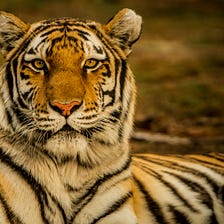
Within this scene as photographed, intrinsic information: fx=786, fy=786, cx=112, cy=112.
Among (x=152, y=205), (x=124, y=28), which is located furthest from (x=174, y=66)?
Answer: (x=124, y=28)

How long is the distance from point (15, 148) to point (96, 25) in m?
0.65

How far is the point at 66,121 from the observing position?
3.12 meters

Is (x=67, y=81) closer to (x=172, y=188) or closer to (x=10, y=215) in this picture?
(x=10, y=215)

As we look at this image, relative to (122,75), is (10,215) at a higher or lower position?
lower

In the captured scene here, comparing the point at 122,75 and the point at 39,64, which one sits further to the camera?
the point at 122,75

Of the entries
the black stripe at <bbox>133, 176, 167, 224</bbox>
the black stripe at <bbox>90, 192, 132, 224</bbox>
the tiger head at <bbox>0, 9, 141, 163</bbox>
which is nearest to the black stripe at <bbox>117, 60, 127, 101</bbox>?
the tiger head at <bbox>0, 9, 141, 163</bbox>

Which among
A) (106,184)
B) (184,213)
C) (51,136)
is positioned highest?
(51,136)

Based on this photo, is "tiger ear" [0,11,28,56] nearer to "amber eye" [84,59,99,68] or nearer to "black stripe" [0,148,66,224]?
"amber eye" [84,59,99,68]

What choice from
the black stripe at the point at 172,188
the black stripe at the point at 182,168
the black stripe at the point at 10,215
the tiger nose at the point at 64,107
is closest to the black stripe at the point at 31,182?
the black stripe at the point at 10,215

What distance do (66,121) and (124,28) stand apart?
0.60 metres

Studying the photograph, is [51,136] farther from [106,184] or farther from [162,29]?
[162,29]

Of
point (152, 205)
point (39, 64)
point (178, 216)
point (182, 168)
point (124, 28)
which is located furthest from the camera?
point (182, 168)

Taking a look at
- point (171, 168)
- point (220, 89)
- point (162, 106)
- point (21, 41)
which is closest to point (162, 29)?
point (220, 89)

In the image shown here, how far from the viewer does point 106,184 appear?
3.42m
